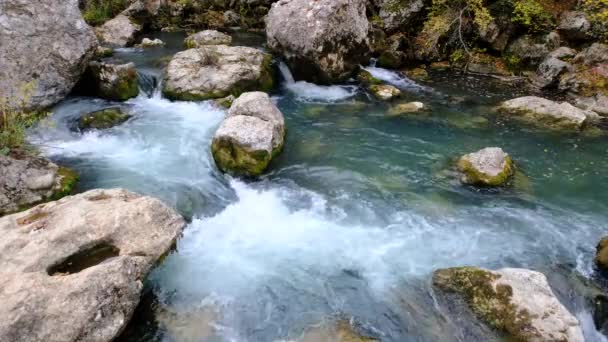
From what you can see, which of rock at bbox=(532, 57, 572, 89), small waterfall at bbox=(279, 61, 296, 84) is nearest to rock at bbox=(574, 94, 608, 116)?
rock at bbox=(532, 57, 572, 89)

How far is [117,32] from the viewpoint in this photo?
19.3 m

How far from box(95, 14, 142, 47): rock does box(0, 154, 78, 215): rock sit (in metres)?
11.7

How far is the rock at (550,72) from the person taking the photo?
15422mm

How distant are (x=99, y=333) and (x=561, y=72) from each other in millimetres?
16643

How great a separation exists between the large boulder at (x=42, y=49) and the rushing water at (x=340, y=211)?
78 centimetres

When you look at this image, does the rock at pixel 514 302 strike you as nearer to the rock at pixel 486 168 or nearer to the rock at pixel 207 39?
the rock at pixel 486 168

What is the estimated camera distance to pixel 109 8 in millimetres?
22391

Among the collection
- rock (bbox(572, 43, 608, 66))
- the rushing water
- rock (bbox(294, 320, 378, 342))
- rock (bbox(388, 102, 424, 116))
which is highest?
rock (bbox(572, 43, 608, 66))

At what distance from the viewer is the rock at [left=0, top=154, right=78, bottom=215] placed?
7799 mm

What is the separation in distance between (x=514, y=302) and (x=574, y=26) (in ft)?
48.1

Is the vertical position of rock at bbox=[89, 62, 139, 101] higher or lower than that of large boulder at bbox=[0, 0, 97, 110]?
lower

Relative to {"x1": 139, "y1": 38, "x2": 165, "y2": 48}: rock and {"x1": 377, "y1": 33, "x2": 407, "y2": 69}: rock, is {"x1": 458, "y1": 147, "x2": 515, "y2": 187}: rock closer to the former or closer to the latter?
{"x1": 377, "y1": 33, "x2": 407, "y2": 69}: rock

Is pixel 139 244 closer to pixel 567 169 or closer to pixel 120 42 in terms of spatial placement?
pixel 567 169

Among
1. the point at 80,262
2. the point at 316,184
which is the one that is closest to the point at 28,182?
the point at 80,262
